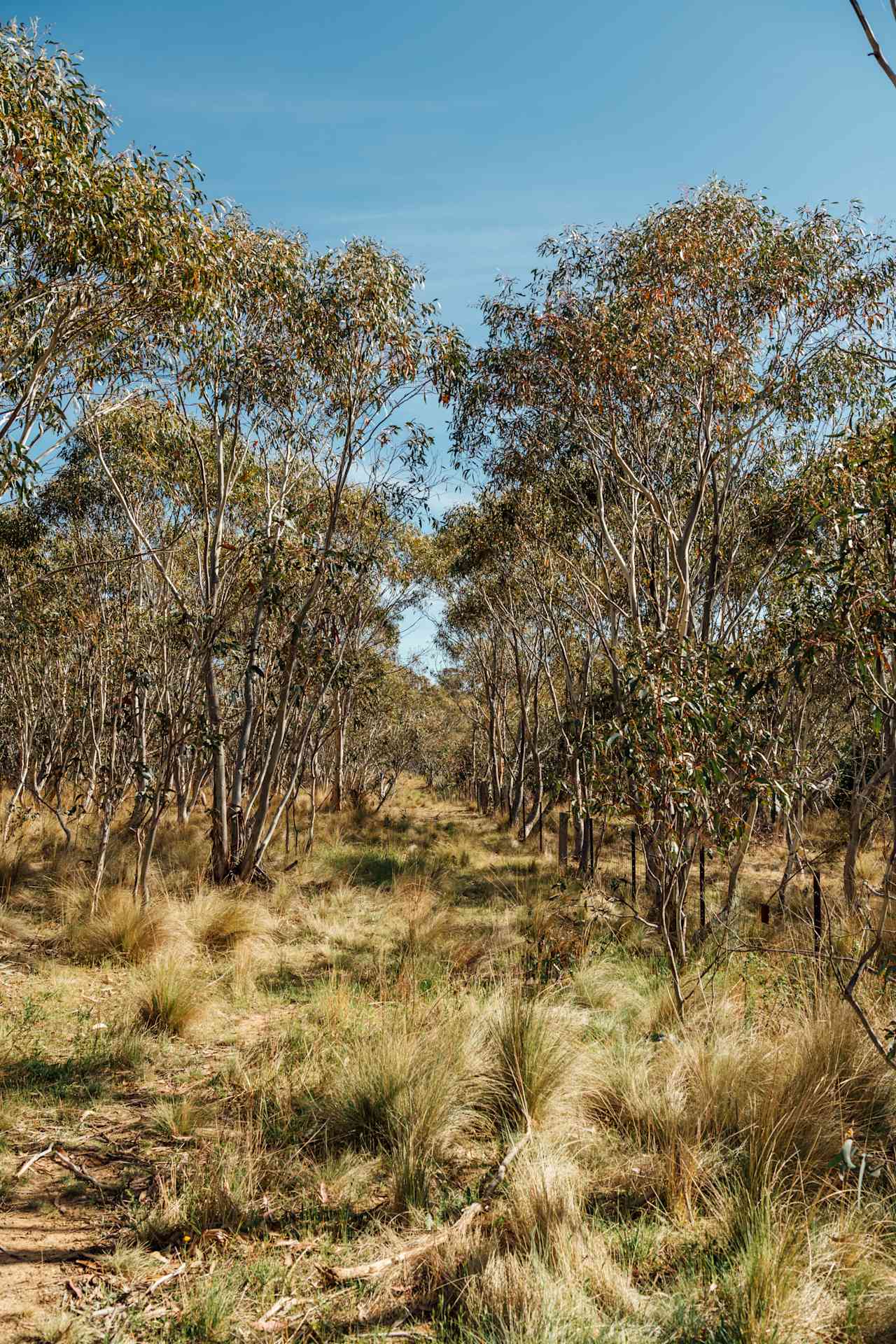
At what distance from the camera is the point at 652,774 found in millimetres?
5320

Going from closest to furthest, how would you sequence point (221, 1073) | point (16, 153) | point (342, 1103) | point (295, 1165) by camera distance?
point (295, 1165) → point (342, 1103) → point (221, 1073) → point (16, 153)

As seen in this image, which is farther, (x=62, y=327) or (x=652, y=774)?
(x=62, y=327)

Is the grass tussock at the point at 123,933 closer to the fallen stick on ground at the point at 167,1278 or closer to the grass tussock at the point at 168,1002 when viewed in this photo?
the grass tussock at the point at 168,1002

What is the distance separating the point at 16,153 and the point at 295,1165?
6.77 metres

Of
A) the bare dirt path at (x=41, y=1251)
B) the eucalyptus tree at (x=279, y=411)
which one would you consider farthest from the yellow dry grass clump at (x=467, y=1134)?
the eucalyptus tree at (x=279, y=411)

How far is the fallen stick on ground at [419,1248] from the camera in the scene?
3.25 meters

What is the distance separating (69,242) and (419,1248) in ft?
23.4

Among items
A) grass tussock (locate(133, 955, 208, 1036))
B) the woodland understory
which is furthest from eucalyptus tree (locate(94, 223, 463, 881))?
grass tussock (locate(133, 955, 208, 1036))

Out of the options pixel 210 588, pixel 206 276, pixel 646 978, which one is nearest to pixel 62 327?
pixel 206 276

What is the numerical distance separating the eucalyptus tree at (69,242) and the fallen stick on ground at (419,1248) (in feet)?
18.6

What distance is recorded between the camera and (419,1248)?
3395mm

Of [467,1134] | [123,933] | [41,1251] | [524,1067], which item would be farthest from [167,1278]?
[123,933]

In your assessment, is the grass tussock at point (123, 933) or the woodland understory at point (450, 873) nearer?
the woodland understory at point (450, 873)

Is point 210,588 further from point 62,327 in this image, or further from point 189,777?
point 189,777
